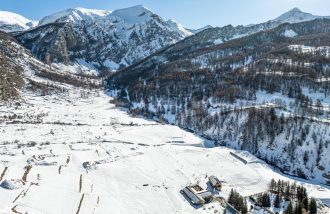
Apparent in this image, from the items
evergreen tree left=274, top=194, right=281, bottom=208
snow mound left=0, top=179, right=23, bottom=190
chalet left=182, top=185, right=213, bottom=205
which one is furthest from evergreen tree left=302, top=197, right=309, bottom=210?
snow mound left=0, top=179, right=23, bottom=190

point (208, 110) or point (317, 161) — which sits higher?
point (208, 110)

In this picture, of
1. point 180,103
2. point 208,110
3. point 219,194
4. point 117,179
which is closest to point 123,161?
Answer: point 117,179

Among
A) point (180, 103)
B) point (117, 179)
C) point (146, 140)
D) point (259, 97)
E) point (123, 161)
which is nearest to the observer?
point (117, 179)

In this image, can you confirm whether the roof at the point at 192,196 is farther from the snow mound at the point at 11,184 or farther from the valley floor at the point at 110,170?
the snow mound at the point at 11,184

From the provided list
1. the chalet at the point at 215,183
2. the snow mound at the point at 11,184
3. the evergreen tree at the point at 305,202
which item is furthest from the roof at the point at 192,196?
the snow mound at the point at 11,184

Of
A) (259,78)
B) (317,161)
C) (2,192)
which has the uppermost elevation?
(259,78)

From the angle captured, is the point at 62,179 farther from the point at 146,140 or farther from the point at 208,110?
the point at 208,110

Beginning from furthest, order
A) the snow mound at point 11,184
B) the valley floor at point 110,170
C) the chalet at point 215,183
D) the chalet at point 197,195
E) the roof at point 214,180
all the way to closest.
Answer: the roof at point 214,180 → the chalet at point 215,183 → the snow mound at point 11,184 → the chalet at point 197,195 → the valley floor at point 110,170
